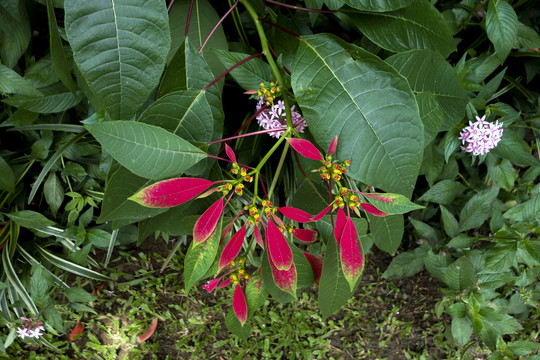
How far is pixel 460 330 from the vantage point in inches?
53.6

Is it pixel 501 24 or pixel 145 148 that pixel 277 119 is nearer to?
pixel 145 148

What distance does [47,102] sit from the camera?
1.15m

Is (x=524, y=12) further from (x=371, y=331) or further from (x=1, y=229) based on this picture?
(x=1, y=229)

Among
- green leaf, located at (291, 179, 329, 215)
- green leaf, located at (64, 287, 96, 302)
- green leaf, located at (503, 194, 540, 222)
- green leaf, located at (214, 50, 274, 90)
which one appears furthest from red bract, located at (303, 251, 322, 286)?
green leaf, located at (64, 287, 96, 302)

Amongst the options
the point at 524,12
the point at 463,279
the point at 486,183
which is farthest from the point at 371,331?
Answer: the point at 524,12

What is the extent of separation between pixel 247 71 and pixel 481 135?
72 centimetres

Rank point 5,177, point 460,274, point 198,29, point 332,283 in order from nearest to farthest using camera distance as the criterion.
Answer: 1. point 332,283
2. point 198,29
3. point 5,177
4. point 460,274

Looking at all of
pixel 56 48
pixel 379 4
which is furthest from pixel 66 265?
pixel 379 4

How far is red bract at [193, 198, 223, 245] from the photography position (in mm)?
686

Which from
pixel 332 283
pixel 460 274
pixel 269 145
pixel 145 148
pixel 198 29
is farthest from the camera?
pixel 269 145

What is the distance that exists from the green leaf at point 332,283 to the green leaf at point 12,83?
2.96 feet

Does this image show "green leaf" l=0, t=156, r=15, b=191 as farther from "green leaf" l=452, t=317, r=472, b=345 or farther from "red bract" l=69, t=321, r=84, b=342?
"green leaf" l=452, t=317, r=472, b=345

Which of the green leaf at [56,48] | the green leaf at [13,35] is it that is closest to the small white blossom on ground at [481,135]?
the green leaf at [56,48]

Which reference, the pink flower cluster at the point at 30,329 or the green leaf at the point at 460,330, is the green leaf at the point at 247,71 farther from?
Answer: the pink flower cluster at the point at 30,329
